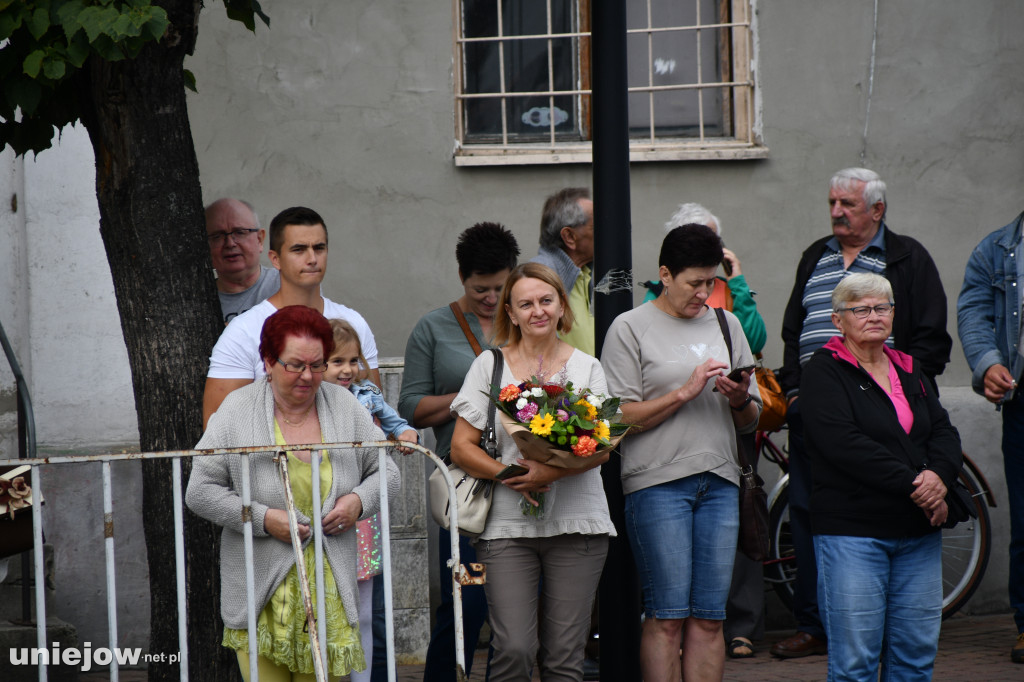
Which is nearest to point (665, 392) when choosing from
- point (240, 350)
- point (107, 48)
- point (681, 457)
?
point (681, 457)

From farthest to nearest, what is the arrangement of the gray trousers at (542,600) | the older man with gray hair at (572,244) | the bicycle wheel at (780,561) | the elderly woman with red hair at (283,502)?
the bicycle wheel at (780,561)
the older man with gray hair at (572,244)
the gray trousers at (542,600)
the elderly woman with red hair at (283,502)

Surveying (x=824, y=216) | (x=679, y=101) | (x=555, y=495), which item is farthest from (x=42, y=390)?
(x=824, y=216)

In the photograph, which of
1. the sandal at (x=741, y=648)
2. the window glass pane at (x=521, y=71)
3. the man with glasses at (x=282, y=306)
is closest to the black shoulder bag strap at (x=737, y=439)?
the man with glasses at (x=282, y=306)

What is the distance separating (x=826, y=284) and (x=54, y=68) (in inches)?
149

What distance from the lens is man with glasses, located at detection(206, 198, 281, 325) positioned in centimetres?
542

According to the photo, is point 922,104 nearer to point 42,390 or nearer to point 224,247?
point 224,247

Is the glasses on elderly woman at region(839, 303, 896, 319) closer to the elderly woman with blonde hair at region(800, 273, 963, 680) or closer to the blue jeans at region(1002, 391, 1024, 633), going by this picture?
the elderly woman with blonde hair at region(800, 273, 963, 680)

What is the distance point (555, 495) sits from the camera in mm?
4410

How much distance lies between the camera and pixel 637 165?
7.66 m

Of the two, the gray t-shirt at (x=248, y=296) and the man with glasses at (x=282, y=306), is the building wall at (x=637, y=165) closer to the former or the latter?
the gray t-shirt at (x=248, y=296)

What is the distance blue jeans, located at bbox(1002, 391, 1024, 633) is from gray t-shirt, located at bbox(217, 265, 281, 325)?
378cm

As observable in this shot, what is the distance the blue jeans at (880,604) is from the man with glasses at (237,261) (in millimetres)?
2726

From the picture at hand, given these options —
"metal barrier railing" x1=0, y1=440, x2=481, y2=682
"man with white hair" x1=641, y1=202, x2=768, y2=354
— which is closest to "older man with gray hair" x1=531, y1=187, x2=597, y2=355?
"man with white hair" x1=641, y1=202, x2=768, y2=354

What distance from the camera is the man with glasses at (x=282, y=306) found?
4414 millimetres
